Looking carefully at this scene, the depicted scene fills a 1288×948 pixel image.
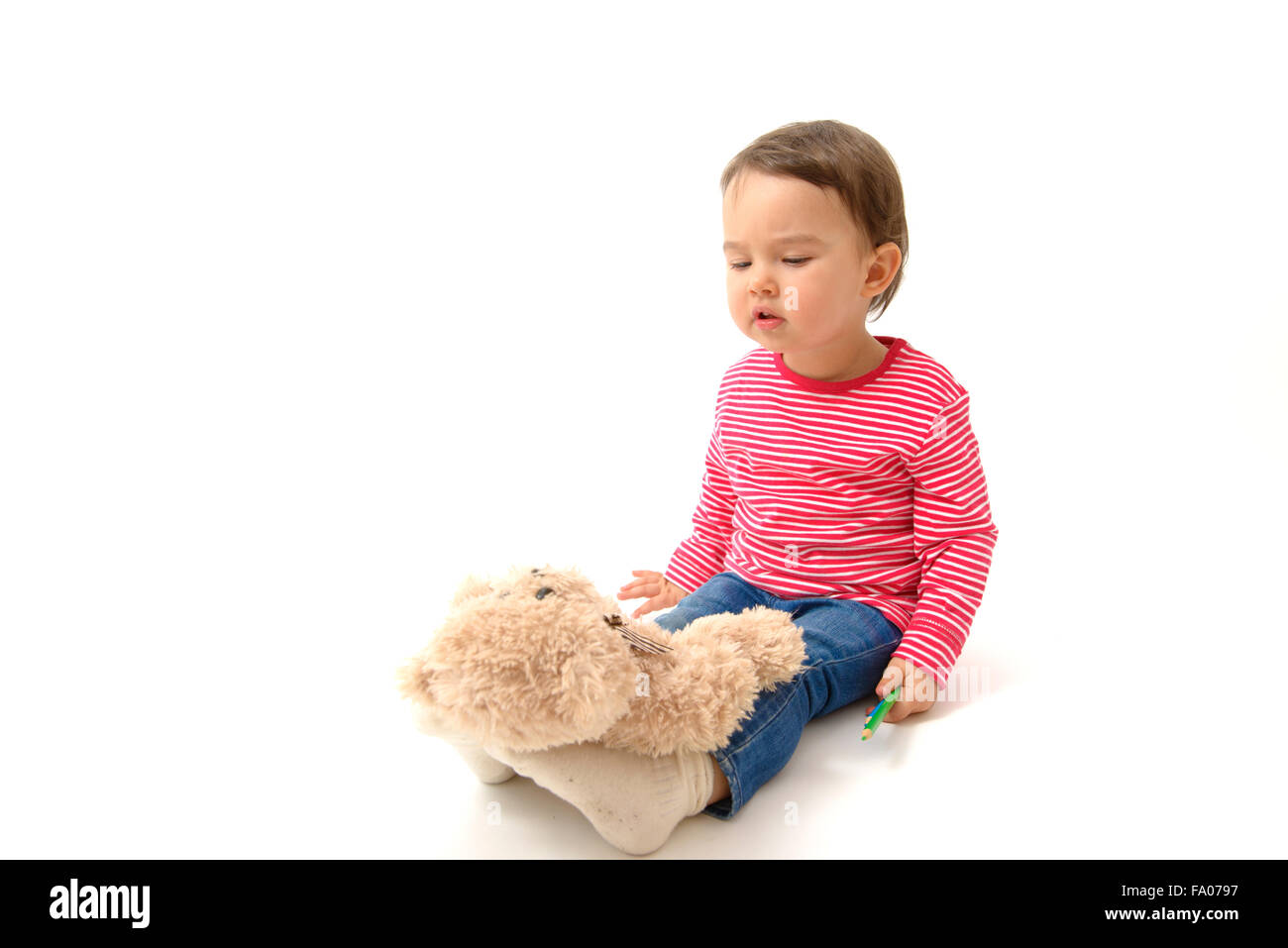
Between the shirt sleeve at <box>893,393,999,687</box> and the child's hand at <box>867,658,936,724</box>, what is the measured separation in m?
0.01

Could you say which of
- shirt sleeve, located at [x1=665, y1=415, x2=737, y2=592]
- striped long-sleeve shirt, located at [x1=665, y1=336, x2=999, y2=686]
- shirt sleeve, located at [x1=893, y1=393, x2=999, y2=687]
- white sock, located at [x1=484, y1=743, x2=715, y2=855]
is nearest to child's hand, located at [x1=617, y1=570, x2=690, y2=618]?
shirt sleeve, located at [x1=665, y1=415, x2=737, y2=592]

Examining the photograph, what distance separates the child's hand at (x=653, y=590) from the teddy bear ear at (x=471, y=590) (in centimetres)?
55

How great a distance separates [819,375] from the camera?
1.59m

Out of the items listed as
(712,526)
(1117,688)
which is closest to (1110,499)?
(1117,688)

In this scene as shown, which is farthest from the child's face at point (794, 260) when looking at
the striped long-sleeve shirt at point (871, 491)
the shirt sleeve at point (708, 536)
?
the shirt sleeve at point (708, 536)

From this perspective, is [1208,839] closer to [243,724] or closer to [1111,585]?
[1111,585]

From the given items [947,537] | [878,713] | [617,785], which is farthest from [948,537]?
[617,785]

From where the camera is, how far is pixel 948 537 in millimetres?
1553

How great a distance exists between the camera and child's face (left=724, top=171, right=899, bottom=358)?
1.43 metres

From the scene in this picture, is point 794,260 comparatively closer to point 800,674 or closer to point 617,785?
point 800,674

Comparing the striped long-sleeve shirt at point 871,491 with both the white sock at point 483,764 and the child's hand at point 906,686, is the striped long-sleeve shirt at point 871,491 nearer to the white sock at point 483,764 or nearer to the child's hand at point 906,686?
the child's hand at point 906,686

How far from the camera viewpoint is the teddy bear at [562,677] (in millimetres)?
1120

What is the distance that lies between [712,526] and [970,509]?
16.5 inches

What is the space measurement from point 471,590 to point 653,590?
617 mm
